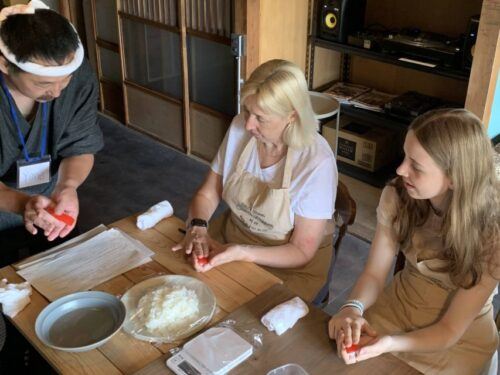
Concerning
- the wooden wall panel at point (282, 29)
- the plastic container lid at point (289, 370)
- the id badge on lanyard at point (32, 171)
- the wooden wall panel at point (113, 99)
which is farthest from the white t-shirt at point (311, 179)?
the wooden wall panel at point (113, 99)

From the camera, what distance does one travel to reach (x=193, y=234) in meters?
1.70

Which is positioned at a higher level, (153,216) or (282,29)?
(282,29)

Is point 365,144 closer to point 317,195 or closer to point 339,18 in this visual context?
point 339,18

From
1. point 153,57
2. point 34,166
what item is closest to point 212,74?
point 153,57

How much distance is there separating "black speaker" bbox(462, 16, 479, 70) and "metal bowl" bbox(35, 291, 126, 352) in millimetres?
1962

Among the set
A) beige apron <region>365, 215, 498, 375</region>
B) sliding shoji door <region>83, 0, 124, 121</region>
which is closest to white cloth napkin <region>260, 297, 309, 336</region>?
beige apron <region>365, 215, 498, 375</region>

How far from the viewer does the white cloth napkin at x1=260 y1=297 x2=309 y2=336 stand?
1337 millimetres

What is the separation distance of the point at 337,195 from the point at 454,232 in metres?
0.52

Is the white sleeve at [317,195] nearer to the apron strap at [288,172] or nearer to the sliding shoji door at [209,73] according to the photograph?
the apron strap at [288,172]

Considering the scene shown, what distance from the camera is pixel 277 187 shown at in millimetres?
1792

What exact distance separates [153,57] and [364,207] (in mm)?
1818

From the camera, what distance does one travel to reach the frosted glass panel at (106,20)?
13.4ft

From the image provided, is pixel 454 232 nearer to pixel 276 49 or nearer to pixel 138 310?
pixel 138 310

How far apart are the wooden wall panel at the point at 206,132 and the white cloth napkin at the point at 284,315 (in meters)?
2.25
